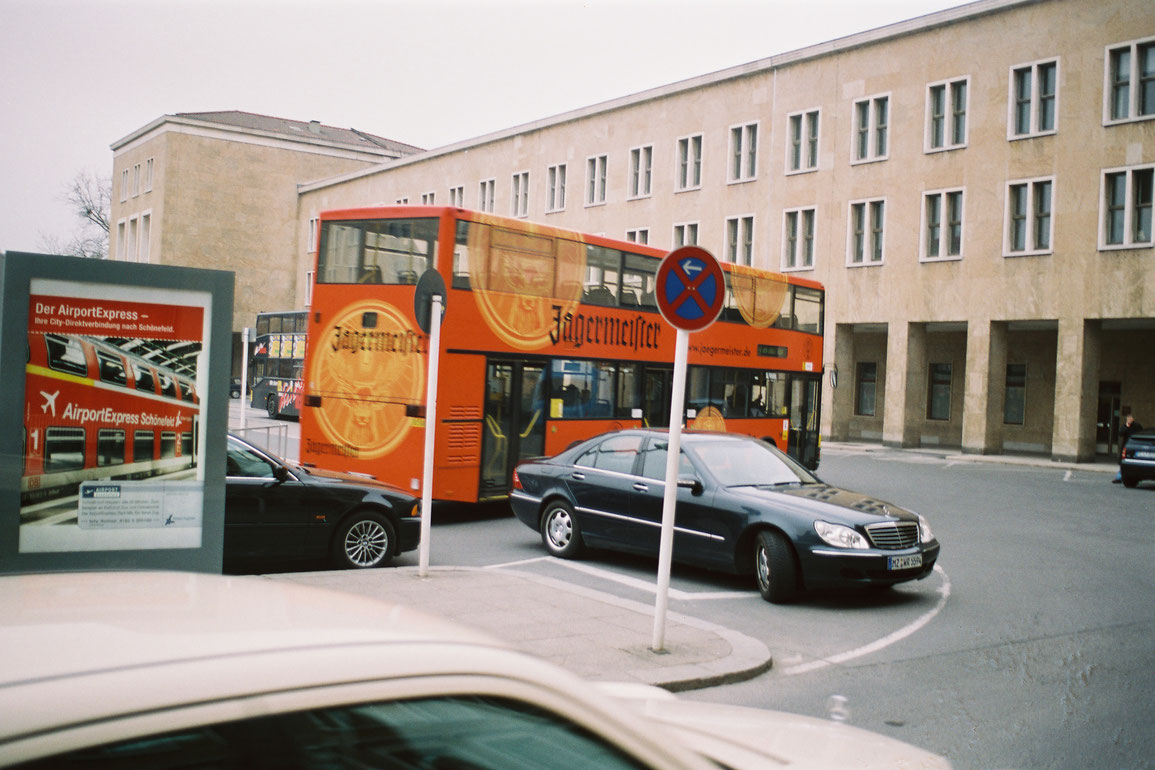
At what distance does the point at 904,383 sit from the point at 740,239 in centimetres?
996

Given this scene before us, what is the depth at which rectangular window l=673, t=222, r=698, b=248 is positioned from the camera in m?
44.9

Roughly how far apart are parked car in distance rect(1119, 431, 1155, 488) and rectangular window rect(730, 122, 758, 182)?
2173cm

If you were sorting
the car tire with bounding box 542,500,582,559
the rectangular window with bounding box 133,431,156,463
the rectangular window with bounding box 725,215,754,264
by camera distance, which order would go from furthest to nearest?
the rectangular window with bounding box 725,215,754,264 < the car tire with bounding box 542,500,582,559 < the rectangular window with bounding box 133,431,156,463

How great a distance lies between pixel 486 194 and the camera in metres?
56.6

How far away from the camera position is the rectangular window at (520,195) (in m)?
53.7

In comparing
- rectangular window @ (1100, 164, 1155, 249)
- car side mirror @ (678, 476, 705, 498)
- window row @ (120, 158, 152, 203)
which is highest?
window row @ (120, 158, 152, 203)

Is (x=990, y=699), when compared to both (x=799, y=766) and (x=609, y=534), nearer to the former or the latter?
(x=799, y=766)

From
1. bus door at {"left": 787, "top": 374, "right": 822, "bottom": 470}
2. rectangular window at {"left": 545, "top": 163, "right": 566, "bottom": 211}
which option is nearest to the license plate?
bus door at {"left": 787, "top": 374, "right": 822, "bottom": 470}

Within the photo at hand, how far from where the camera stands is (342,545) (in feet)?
33.0

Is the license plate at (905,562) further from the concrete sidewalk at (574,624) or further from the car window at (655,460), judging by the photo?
the car window at (655,460)

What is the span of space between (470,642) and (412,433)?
12.1m

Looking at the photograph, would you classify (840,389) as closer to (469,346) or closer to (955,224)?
(955,224)

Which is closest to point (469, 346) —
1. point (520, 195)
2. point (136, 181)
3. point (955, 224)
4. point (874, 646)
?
point (874, 646)

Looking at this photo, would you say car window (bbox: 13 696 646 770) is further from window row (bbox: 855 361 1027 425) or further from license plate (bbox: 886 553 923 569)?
window row (bbox: 855 361 1027 425)
